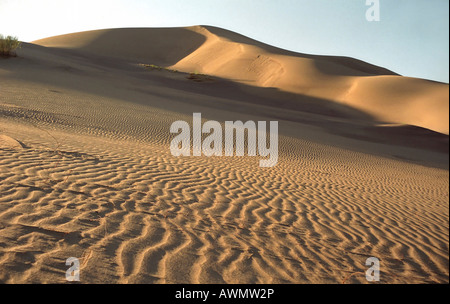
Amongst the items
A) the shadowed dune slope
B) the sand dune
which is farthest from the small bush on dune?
the shadowed dune slope

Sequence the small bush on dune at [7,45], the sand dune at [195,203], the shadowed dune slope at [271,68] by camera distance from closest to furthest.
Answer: the sand dune at [195,203] → the small bush on dune at [7,45] → the shadowed dune slope at [271,68]

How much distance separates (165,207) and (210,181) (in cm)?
226

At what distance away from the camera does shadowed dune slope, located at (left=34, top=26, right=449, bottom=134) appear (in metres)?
32.3

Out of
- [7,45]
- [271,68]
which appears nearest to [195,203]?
[7,45]

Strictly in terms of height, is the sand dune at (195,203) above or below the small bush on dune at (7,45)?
below

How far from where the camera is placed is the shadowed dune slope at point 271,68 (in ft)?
106

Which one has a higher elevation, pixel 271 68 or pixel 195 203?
pixel 271 68

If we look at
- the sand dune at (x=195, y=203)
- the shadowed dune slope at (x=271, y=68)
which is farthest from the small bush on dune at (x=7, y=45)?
the shadowed dune slope at (x=271, y=68)

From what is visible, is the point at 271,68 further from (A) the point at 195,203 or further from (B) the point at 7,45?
(A) the point at 195,203

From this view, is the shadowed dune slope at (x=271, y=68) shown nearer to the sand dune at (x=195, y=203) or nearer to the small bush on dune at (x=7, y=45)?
the sand dune at (x=195, y=203)

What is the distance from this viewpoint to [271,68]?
4306 cm

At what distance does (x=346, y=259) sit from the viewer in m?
4.40

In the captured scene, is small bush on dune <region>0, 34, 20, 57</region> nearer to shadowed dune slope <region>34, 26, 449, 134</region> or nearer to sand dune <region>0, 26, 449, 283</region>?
sand dune <region>0, 26, 449, 283</region>

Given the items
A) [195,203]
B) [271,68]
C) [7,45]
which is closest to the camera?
[195,203]
